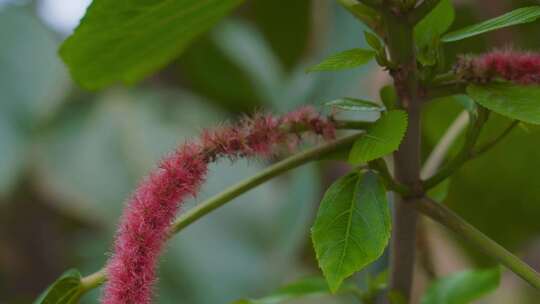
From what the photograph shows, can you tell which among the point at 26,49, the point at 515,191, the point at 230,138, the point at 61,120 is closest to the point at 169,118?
the point at 61,120

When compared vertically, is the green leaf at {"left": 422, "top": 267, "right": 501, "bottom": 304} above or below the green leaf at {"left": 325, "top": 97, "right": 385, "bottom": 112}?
below

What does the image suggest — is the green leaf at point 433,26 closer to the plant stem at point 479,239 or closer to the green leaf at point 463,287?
the plant stem at point 479,239

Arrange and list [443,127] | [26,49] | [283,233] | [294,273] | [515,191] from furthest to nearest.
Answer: [26,49]
[294,273]
[283,233]
[515,191]
[443,127]

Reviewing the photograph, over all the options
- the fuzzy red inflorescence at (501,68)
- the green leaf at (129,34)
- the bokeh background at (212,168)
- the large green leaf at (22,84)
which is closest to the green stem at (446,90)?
the fuzzy red inflorescence at (501,68)

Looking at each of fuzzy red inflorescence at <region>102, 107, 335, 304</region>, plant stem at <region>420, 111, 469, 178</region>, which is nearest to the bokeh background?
plant stem at <region>420, 111, 469, 178</region>

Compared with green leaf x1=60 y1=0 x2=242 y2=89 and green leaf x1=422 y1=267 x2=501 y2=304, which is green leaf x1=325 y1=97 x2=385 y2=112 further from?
green leaf x1=422 y1=267 x2=501 y2=304

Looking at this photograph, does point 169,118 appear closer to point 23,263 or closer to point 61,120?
point 61,120
